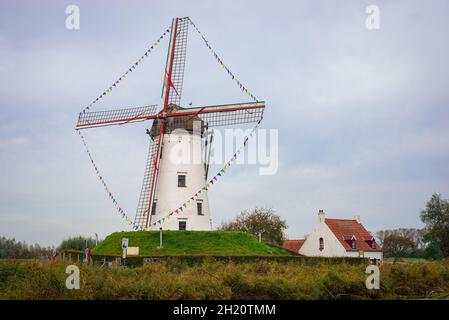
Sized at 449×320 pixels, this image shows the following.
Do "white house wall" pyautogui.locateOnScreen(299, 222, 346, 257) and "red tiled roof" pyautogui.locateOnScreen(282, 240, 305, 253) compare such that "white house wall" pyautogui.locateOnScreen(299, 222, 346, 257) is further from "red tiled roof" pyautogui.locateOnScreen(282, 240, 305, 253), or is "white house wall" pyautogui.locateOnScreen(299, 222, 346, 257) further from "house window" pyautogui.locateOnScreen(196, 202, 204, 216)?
"house window" pyautogui.locateOnScreen(196, 202, 204, 216)

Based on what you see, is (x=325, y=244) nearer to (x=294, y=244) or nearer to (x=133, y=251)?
(x=294, y=244)

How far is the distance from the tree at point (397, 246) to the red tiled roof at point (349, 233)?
824 inches

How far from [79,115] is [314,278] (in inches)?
1023

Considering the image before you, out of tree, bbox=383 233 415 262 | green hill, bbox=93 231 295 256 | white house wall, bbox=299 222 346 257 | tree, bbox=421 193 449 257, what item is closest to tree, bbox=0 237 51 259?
green hill, bbox=93 231 295 256

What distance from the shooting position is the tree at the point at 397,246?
71.0m

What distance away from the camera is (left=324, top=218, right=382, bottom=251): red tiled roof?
1946 inches

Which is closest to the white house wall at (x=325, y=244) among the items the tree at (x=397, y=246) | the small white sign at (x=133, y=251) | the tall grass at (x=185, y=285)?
the small white sign at (x=133, y=251)

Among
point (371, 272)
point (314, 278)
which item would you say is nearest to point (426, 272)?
point (371, 272)

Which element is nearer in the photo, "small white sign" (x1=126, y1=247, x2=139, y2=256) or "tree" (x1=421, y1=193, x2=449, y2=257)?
"small white sign" (x1=126, y1=247, x2=139, y2=256)

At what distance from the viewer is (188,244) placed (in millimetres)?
35219

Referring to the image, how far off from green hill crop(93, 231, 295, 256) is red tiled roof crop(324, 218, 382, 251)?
13709 mm

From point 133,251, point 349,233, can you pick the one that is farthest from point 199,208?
point 349,233
